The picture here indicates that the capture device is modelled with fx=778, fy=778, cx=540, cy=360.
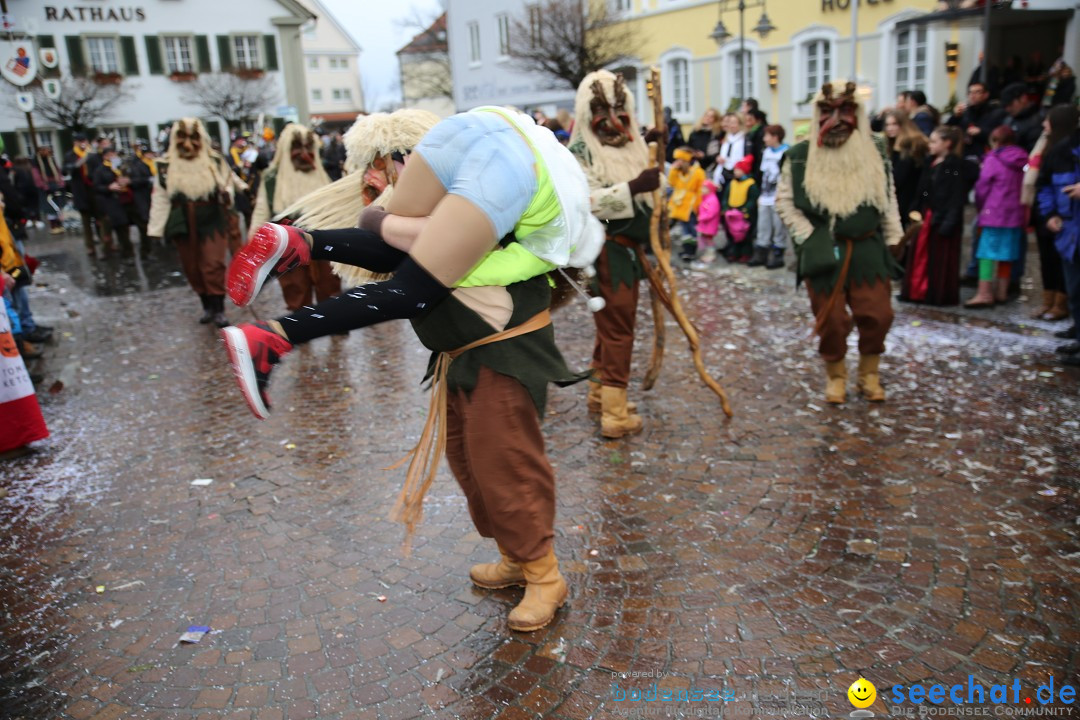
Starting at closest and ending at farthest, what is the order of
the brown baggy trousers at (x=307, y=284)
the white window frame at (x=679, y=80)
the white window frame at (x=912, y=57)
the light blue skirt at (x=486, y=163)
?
the light blue skirt at (x=486, y=163) → the brown baggy trousers at (x=307, y=284) → the white window frame at (x=912, y=57) → the white window frame at (x=679, y=80)

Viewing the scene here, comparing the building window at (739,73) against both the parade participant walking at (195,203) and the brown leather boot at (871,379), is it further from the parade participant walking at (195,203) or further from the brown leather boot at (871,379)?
the brown leather boot at (871,379)

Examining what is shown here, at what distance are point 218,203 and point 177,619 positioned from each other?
5.92 metres

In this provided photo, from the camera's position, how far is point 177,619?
3.36 meters

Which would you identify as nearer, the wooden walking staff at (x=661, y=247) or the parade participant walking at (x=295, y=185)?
the wooden walking staff at (x=661, y=247)

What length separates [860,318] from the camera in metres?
5.27

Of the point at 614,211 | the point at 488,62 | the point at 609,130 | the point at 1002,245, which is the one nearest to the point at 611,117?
the point at 609,130

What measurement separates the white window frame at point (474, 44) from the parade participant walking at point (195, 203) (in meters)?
28.9

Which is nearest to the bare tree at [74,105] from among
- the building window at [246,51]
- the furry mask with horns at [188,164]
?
the building window at [246,51]

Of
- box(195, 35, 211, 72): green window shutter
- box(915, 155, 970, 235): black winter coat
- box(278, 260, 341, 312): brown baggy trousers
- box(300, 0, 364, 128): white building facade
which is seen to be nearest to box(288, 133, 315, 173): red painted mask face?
box(278, 260, 341, 312): brown baggy trousers

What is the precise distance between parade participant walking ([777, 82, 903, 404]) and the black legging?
336cm

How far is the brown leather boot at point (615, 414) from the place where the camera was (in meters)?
5.01

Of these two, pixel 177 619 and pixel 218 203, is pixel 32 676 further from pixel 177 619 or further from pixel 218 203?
pixel 218 203

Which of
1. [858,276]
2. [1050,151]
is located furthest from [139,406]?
[1050,151]

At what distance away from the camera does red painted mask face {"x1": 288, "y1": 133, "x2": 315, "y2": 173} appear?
302 inches
